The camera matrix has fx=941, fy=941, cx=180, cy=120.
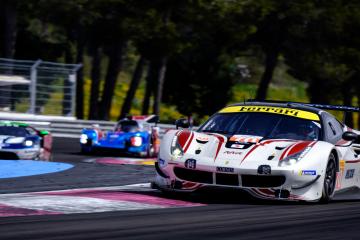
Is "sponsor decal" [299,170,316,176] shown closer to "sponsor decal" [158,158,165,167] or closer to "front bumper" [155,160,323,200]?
"front bumper" [155,160,323,200]

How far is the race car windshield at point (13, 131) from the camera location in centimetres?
1838

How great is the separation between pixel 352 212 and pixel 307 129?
1609 mm

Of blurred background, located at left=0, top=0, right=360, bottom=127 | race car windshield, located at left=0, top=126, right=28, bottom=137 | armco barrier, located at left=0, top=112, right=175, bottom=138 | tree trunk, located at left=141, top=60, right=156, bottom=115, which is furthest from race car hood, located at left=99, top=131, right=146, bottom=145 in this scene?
tree trunk, located at left=141, top=60, right=156, bottom=115

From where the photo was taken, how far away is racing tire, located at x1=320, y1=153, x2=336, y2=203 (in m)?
10.1

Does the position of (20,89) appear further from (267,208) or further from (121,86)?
(121,86)

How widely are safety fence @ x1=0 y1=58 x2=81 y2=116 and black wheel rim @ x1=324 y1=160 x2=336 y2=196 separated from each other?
16.9m

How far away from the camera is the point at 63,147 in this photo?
25141 mm

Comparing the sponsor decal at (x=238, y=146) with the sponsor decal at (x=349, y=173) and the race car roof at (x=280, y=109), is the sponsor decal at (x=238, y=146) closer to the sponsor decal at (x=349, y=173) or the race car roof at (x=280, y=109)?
the race car roof at (x=280, y=109)

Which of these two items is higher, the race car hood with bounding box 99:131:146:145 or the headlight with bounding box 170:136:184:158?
the headlight with bounding box 170:136:184:158

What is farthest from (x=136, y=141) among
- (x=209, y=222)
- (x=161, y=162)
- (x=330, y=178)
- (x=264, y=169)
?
(x=209, y=222)

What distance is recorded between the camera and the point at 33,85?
26578 mm

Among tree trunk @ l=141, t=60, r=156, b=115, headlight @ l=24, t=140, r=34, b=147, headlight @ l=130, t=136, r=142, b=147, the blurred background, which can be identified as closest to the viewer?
headlight @ l=24, t=140, r=34, b=147

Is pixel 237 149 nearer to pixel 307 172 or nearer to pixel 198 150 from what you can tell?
pixel 198 150

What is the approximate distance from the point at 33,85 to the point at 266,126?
1682 cm
